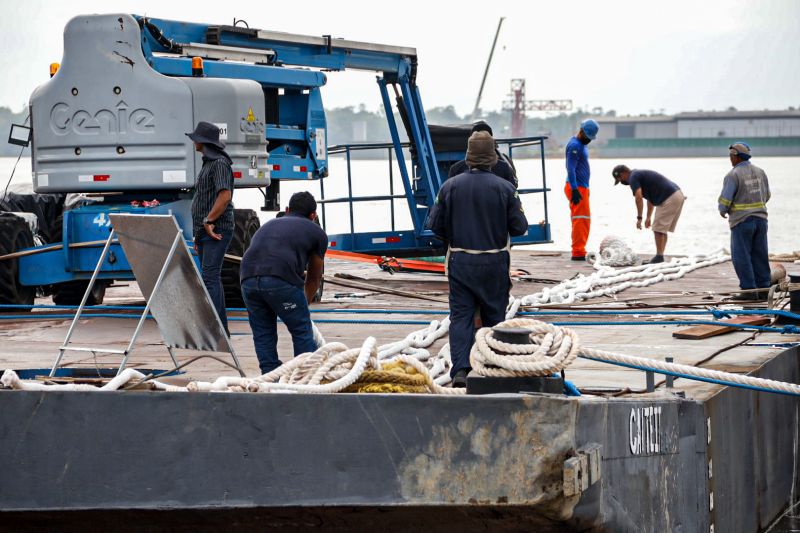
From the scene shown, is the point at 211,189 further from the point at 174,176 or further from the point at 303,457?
the point at 303,457

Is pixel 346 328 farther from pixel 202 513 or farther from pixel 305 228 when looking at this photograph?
pixel 202 513

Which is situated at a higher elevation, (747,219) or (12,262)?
(747,219)

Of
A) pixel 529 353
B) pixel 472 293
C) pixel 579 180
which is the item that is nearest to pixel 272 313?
pixel 472 293

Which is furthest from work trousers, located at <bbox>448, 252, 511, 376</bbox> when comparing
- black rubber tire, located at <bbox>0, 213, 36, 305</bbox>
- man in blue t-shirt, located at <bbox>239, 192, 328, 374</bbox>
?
black rubber tire, located at <bbox>0, 213, 36, 305</bbox>

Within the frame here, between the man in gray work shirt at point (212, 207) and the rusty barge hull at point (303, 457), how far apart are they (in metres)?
4.47

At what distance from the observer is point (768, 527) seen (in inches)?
389

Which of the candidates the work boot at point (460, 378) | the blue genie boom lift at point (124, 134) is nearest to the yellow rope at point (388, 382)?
the work boot at point (460, 378)

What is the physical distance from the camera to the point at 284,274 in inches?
307

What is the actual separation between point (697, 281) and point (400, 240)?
4.91m

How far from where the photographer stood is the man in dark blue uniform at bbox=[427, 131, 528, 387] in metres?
7.88

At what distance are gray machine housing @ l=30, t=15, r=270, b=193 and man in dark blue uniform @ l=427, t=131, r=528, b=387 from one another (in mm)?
4751

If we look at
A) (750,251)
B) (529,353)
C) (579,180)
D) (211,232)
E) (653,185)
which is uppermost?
(579,180)

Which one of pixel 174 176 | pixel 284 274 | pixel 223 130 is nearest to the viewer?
pixel 284 274

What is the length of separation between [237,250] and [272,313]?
5106mm
